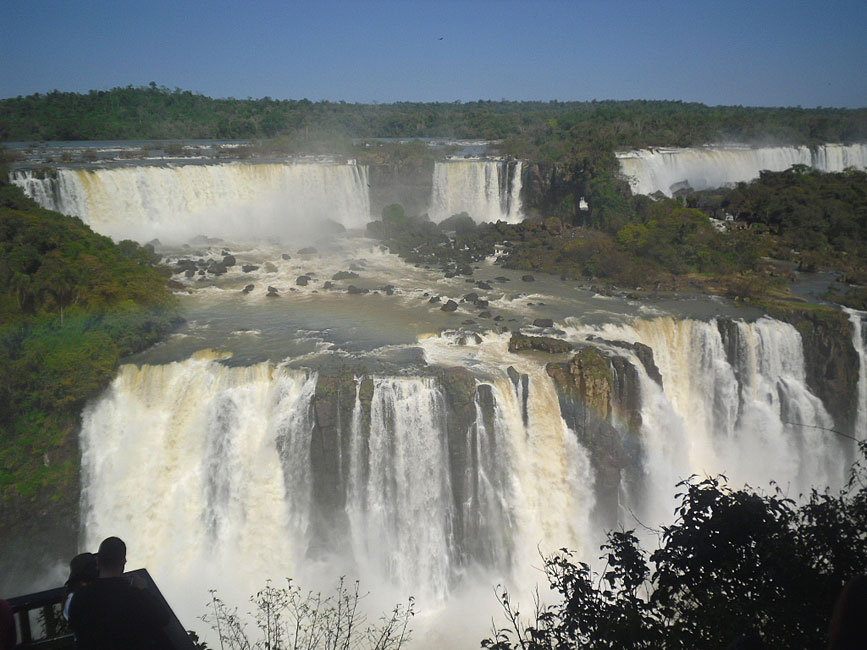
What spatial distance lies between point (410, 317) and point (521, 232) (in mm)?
9417

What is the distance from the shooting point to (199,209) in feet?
76.8

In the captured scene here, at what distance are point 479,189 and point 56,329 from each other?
18541 millimetres

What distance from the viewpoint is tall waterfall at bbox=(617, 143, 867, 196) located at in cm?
2912

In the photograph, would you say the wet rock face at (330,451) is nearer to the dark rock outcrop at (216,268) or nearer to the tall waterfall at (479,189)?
the dark rock outcrop at (216,268)

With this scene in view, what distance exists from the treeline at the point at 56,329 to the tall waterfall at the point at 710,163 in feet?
66.3

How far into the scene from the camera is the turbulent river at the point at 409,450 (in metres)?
11.6

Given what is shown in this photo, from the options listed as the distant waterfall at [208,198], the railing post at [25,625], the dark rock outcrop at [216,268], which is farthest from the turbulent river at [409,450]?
the distant waterfall at [208,198]

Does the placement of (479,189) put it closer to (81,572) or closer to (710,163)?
(710,163)

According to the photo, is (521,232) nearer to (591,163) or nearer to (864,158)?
(591,163)

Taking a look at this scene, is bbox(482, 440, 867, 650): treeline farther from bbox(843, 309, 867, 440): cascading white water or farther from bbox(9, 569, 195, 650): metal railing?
bbox(843, 309, 867, 440): cascading white water

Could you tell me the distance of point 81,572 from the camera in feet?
10.8

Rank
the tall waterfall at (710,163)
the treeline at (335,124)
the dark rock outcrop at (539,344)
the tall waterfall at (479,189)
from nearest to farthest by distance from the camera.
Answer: the dark rock outcrop at (539,344) → the tall waterfall at (479,189) → the tall waterfall at (710,163) → the treeline at (335,124)

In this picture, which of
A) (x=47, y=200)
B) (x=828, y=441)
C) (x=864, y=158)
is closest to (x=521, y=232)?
(x=828, y=441)

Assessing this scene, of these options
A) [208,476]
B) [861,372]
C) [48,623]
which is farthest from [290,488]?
[861,372]
